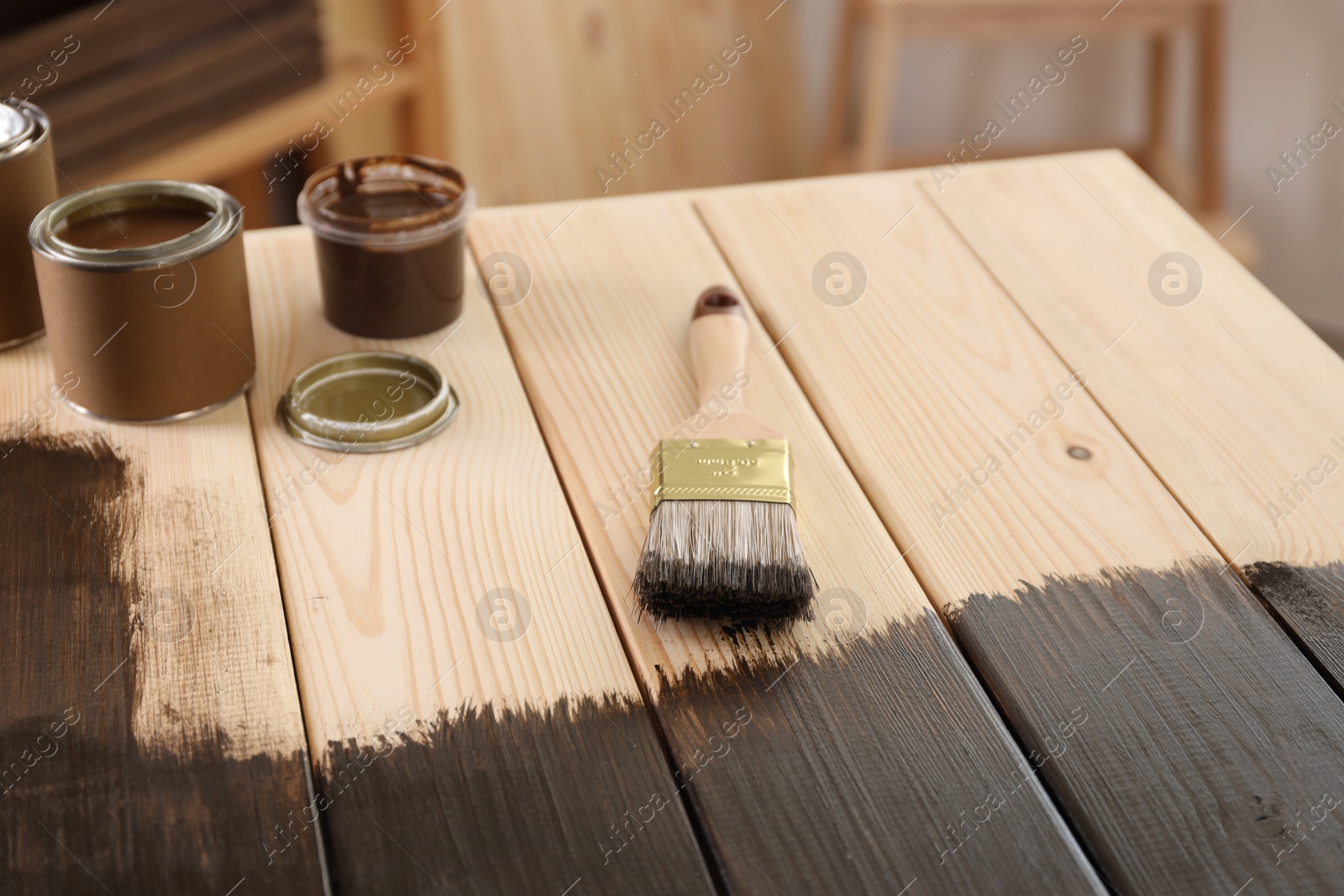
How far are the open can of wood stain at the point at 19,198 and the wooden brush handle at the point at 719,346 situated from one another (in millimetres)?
530

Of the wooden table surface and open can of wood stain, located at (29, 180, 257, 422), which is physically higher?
open can of wood stain, located at (29, 180, 257, 422)

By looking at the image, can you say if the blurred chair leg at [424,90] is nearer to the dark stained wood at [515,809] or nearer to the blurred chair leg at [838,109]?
the blurred chair leg at [838,109]

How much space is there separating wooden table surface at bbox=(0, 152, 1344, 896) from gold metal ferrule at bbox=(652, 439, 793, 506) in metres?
0.05

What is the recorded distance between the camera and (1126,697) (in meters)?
0.76

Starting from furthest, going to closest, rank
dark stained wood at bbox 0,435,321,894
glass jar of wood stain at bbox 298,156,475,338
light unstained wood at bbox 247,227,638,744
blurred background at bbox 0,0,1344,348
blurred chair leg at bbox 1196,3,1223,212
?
1. blurred chair leg at bbox 1196,3,1223,212
2. blurred background at bbox 0,0,1344,348
3. glass jar of wood stain at bbox 298,156,475,338
4. light unstained wood at bbox 247,227,638,744
5. dark stained wood at bbox 0,435,321,894

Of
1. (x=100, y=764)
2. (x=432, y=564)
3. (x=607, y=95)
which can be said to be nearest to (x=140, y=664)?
(x=100, y=764)

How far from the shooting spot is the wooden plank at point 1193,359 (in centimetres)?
88

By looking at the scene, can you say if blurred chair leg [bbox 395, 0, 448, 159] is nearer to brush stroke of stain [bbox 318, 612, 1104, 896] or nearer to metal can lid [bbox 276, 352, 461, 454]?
metal can lid [bbox 276, 352, 461, 454]

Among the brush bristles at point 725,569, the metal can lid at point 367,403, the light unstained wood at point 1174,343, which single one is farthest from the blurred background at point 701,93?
the brush bristles at point 725,569

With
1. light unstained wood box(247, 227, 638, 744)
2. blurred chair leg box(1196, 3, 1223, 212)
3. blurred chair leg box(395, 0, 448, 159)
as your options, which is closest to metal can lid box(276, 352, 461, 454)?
light unstained wood box(247, 227, 638, 744)

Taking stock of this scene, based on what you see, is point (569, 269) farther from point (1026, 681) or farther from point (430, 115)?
point (430, 115)

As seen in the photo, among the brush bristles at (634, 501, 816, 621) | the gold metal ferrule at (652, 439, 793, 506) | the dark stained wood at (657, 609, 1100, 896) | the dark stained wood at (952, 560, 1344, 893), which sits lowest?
the dark stained wood at (657, 609, 1100, 896)

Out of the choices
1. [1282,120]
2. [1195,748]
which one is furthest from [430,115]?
[1195,748]

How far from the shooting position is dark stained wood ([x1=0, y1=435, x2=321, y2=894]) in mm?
642
